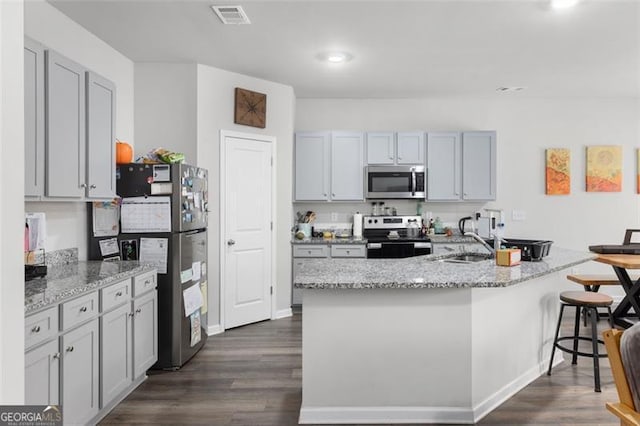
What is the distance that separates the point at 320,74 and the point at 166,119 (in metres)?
1.72

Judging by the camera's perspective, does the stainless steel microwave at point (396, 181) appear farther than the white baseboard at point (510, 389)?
Yes

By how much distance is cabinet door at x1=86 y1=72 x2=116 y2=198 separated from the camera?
9.39 ft

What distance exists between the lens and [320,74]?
4656 mm

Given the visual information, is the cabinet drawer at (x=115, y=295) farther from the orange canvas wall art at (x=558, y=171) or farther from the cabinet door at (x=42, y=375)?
the orange canvas wall art at (x=558, y=171)

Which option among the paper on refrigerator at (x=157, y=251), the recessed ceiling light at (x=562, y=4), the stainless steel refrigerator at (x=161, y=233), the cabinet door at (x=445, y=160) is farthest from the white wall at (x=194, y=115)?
the recessed ceiling light at (x=562, y=4)

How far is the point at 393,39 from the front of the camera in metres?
3.64

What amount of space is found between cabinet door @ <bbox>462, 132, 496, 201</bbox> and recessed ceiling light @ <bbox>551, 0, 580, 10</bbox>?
2503mm

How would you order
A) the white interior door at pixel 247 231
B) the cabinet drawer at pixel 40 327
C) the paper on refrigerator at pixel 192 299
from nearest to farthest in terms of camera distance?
the cabinet drawer at pixel 40 327, the paper on refrigerator at pixel 192 299, the white interior door at pixel 247 231

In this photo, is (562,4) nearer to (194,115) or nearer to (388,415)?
(388,415)

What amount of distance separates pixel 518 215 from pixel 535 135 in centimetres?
113

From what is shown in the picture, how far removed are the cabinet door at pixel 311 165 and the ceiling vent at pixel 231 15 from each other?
7.36 feet

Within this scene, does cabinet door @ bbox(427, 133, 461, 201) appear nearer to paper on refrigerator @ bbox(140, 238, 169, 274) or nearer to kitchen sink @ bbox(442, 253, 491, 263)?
kitchen sink @ bbox(442, 253, 491, 263)
